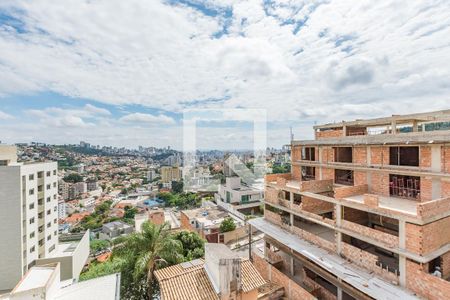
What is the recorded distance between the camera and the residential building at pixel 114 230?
144 feet

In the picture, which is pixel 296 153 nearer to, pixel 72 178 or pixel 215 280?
pixel 215 280

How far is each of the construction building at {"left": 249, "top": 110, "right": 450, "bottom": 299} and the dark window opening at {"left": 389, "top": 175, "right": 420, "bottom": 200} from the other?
0.04 m

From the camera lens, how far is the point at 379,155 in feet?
37.4

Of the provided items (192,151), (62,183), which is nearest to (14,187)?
(192,151)

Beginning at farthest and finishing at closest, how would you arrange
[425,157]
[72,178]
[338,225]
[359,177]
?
[72,178], [359,177], [338,225], [425,157]

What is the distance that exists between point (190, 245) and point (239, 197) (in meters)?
20.7

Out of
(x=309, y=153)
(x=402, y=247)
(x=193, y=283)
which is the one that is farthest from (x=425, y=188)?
(x=193, y=283)

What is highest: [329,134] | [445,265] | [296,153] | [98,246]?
[329,134]

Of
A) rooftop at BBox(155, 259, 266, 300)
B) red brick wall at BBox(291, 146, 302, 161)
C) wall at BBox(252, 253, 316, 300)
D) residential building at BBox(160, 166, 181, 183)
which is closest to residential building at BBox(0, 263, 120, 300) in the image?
rooftop at BBox(155, 259, 266, 300)

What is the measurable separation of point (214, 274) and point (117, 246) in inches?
288

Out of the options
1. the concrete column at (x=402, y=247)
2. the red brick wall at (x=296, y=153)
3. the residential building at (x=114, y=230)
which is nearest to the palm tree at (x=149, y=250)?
the concrete column at (x=402, y=247)

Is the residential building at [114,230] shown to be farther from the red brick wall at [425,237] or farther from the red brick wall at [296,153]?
the red brick wall at [425,237]

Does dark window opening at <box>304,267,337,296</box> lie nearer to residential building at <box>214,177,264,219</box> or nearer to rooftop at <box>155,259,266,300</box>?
rooftop at <box>155,259,266,300</box>

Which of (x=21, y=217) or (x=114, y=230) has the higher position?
(x=21, y=217)
